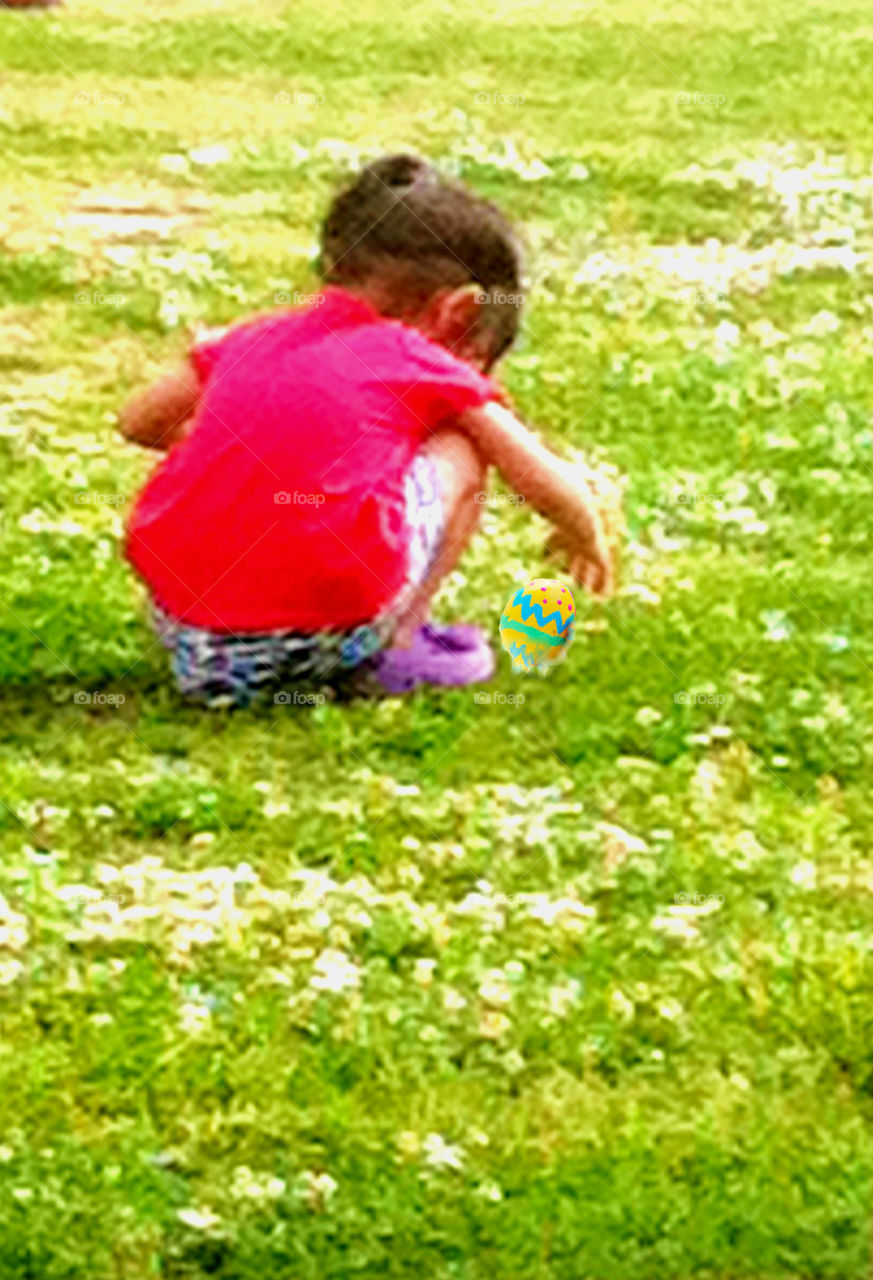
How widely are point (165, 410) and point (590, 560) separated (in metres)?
1.46

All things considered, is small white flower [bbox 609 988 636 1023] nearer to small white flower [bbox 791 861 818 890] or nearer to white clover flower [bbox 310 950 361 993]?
white clover flower [bbox 310 950 361 993]

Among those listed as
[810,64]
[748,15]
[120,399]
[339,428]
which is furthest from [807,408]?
[748,15]

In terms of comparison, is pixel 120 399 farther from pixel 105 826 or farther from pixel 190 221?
pixel 105 826

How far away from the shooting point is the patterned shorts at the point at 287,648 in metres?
8.02

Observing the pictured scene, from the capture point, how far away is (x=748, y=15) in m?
20.0

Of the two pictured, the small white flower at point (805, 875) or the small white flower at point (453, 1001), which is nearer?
the small white flower at point (453, 1001)

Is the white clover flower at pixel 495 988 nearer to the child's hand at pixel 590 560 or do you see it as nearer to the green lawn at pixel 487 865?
the green lawn at pixel 487 865

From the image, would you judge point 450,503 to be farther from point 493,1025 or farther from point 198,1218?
point 198,1218

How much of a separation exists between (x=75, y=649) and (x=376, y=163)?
5.81 ft

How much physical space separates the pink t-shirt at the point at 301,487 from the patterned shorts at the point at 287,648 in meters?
0.04

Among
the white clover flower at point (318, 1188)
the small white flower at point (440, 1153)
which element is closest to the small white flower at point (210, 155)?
the small white flower at point (440, 1153)

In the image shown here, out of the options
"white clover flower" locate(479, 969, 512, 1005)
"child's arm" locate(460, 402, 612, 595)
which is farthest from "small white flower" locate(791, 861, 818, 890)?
"child's arm" locate(460, 402, 612, 595)

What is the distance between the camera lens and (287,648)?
8.06 meters

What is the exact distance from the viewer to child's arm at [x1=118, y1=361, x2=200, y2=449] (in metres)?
8.58
